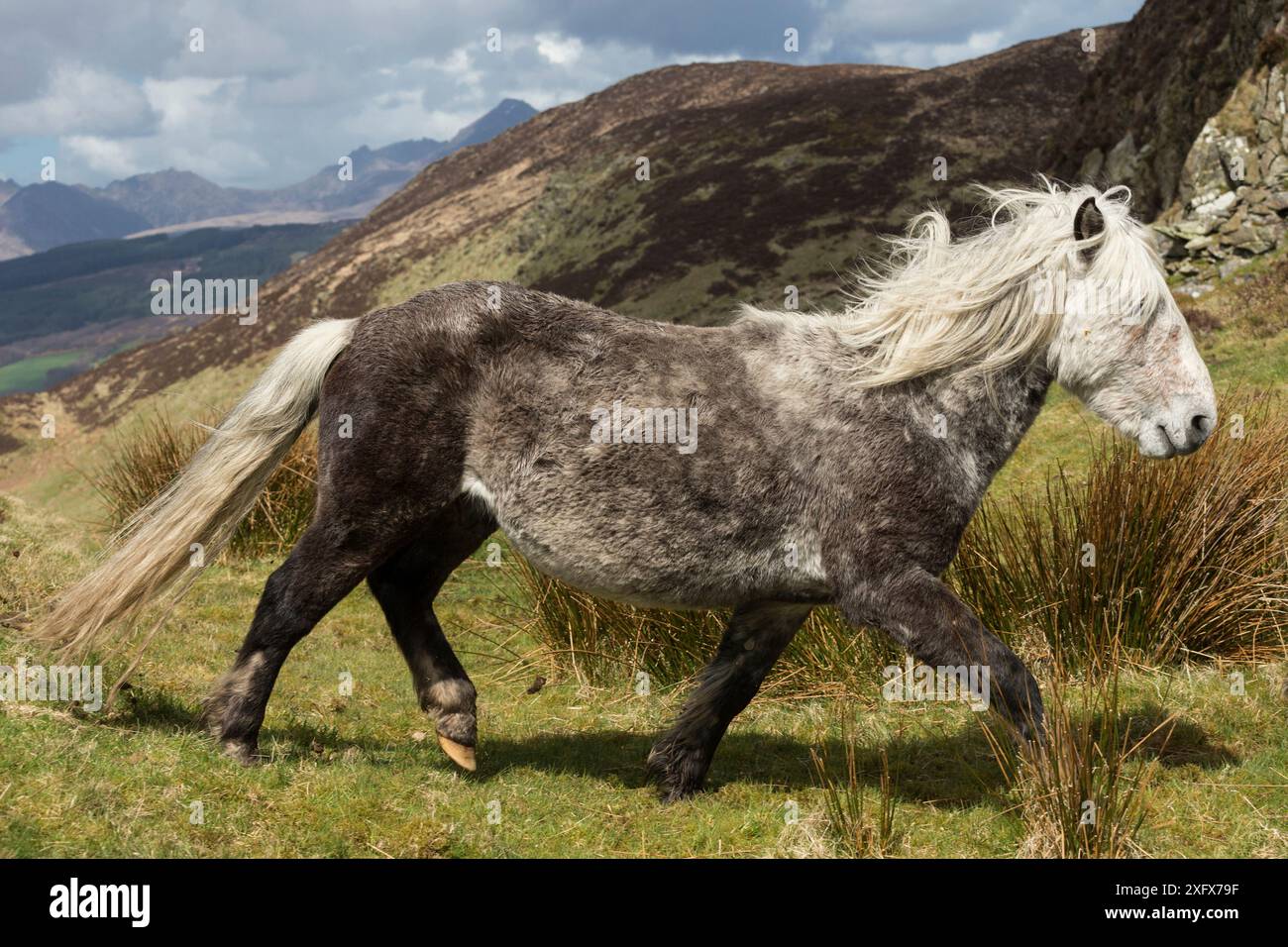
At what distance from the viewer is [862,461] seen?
479cm

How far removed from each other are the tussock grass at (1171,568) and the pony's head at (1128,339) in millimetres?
2359

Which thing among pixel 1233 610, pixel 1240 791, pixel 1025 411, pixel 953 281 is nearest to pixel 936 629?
pixel 1025 411

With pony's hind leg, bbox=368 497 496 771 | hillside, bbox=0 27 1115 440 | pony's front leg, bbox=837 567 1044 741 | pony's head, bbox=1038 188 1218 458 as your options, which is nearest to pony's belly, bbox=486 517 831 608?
pony's front leg, bbox=837 567 1044 741

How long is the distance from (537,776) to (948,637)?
2.53 meters

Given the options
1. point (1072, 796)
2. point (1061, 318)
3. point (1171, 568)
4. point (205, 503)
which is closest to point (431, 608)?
point (205, 503)

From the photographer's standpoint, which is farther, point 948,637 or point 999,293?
point 999,293

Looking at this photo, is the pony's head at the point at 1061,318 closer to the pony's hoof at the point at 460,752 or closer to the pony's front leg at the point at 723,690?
the pony's front leg at the point at 723,690

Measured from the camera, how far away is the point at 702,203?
44250 millimetres

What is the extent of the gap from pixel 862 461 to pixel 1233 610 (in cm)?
387

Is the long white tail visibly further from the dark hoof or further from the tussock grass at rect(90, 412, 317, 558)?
the tussock grass at rect(90, 412, 317, 558)

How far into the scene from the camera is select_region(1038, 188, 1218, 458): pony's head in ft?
15.2

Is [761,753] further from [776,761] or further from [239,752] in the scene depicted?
[239,752]

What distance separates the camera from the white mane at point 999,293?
474 centimetres
